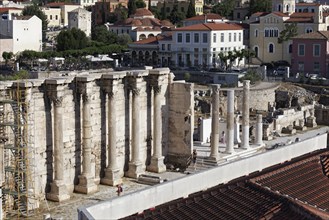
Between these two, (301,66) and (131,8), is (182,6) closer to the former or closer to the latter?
(131,8)

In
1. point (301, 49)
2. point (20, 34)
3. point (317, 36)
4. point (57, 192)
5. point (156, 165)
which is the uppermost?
point (20, 34)

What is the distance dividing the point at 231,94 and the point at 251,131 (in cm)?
1069

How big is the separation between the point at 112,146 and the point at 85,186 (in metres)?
2.26

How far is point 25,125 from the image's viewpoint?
80.6 ft

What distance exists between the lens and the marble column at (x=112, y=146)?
93.2ft

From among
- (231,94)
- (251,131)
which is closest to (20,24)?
(251,131)

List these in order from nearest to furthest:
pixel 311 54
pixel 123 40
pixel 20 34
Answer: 1. pixel 311 54
2. pixel 20 34
3. pixel 123 40

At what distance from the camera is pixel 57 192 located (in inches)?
1025

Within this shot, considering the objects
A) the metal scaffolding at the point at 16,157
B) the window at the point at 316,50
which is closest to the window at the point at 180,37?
the window at the point at 316,50

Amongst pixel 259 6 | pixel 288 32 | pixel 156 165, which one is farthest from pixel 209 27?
pixel 156 165

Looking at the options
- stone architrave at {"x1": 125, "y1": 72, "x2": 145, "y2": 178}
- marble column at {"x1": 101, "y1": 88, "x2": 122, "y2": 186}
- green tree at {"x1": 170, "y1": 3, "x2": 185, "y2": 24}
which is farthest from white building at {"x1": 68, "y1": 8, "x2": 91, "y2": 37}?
marble column at {"x1": 101, "y1": 88, "x2": 122, "y2": 186}

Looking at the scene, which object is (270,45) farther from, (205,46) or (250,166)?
(250,166)

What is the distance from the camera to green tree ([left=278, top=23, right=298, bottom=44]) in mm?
79562

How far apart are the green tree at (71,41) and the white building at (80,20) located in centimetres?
1961
